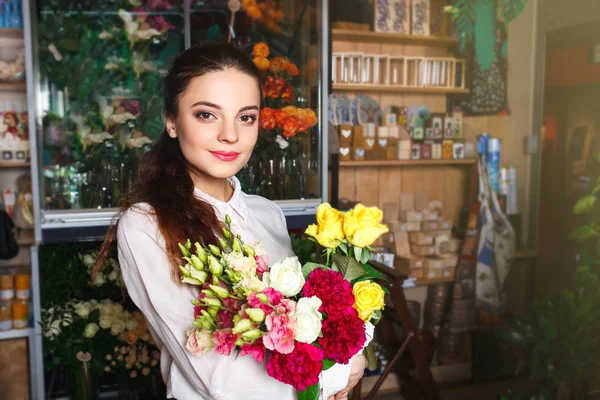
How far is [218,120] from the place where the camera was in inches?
46.8

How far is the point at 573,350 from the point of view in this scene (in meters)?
2.49

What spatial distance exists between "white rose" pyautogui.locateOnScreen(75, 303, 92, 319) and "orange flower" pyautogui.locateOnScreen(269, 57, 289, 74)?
1450 mm

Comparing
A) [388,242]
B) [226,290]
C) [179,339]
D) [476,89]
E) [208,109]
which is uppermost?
[476,89]

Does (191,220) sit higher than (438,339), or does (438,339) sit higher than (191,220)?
(191,220)

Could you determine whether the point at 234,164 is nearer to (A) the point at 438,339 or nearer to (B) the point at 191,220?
(B) the point at 191,220

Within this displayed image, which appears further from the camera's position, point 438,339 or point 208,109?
point 438,339

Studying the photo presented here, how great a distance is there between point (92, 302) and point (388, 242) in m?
1.74

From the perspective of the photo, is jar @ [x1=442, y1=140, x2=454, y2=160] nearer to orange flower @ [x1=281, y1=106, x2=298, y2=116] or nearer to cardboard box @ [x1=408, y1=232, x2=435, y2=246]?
cardboard box @ [x1=408, y1=232, x2=435, y2=246]

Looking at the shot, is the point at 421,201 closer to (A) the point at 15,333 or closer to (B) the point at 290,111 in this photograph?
(B) the point at 290,111

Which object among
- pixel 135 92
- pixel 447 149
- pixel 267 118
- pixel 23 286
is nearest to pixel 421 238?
pixel 447 149

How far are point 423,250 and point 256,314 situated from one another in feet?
9.30

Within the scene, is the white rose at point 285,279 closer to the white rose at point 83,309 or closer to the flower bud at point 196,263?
the flower bud at point 196,263

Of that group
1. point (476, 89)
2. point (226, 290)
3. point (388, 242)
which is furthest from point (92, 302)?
point (476, 89)

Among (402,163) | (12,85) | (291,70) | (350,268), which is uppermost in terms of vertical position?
(291,70)
